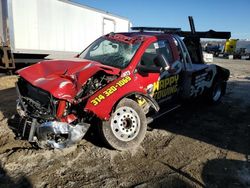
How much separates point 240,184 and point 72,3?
10722 millimetres

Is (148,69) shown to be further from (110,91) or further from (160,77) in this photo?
(110,91)

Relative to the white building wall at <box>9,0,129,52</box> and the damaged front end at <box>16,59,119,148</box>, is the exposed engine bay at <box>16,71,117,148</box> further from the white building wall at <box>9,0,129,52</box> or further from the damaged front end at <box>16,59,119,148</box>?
the white building wall at <box>9,0,129,52</box>

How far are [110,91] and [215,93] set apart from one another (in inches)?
178

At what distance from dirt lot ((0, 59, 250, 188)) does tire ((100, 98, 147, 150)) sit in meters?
0.16

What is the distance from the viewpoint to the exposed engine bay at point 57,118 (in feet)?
13.1

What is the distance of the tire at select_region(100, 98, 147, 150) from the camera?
4379 mm

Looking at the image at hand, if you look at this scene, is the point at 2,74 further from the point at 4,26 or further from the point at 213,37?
the point at 213,37

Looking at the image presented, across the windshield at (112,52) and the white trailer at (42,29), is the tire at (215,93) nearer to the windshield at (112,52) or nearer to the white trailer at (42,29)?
the windshield at (112,52)

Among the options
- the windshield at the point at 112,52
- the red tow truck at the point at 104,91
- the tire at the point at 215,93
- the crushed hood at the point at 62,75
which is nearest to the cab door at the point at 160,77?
the red tow truck at the point at 104,91

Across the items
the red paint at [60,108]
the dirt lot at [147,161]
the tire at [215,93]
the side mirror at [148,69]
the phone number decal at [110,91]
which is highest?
the side mirror at [148,69]

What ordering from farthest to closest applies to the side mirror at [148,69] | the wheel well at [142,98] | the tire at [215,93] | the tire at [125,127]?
the tire at [215,93] → the side mirror at [148,69] → the wheel well at [142,98] → the tire at [125,127]

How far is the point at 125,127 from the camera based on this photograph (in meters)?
4.57

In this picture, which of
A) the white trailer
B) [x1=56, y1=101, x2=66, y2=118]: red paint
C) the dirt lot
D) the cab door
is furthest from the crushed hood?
the white trailer

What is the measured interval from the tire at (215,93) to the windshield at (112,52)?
3228 millimetres
